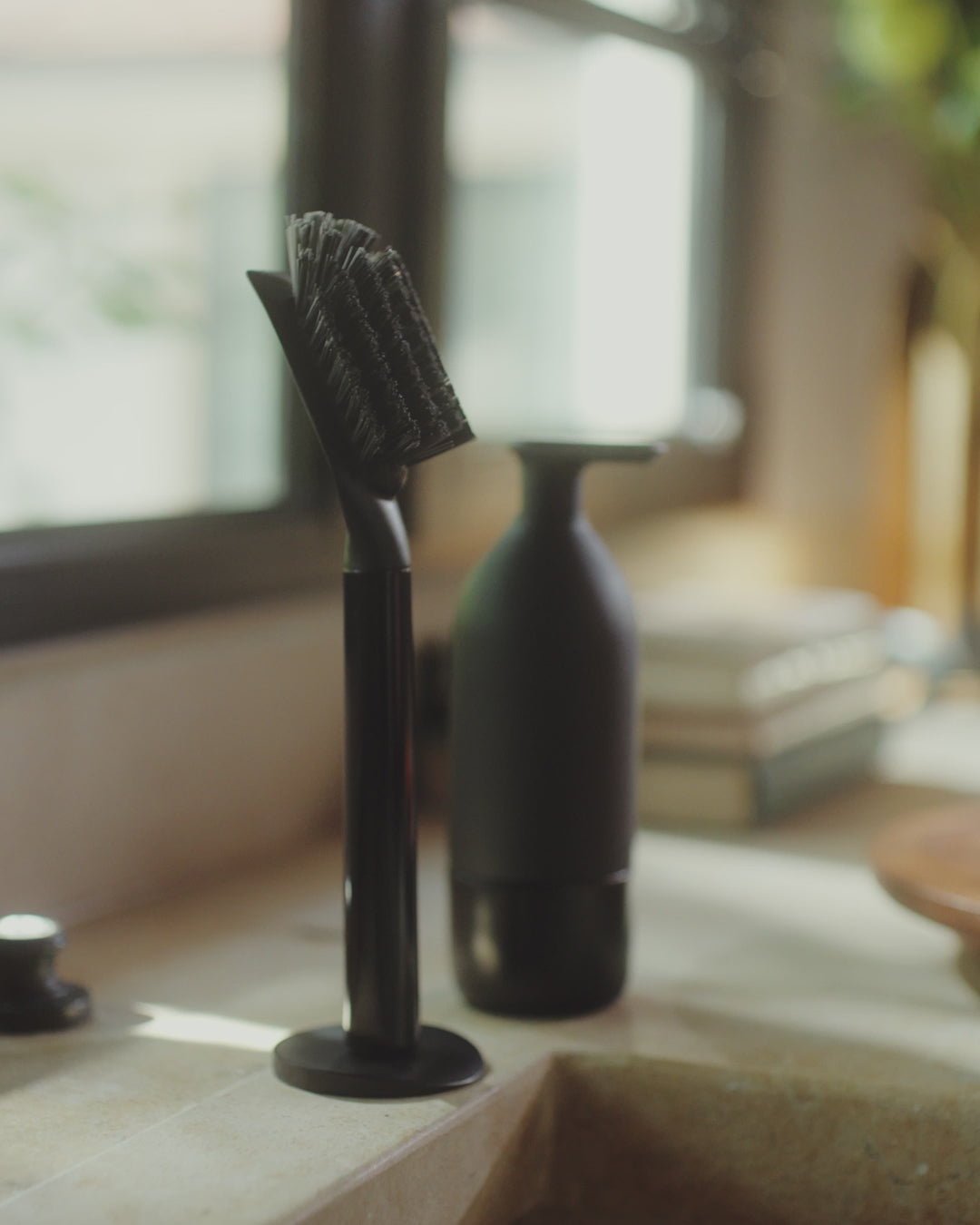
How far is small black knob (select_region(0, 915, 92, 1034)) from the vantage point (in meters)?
0.86

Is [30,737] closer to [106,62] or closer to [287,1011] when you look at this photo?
[287,1011]

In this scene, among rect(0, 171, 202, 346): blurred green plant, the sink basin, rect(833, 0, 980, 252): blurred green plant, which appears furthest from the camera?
rect(833, 0, 980, 252): blurred green plant

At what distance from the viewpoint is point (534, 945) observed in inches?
35.0

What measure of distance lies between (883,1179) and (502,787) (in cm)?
28

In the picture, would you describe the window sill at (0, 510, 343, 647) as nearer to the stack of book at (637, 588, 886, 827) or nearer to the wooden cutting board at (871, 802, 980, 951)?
the stack of book at (637, 588, 886, 827)

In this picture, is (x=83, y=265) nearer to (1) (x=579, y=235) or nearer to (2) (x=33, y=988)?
(2) (x=33, y=988)

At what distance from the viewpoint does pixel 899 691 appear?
2158mm

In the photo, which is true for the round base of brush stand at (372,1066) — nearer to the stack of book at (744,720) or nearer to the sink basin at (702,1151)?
the sink basin at (702,1151)

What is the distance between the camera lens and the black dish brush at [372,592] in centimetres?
74

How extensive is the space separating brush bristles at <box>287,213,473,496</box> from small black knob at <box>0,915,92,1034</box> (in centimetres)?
33

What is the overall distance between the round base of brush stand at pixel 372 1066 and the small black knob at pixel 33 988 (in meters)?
0.13

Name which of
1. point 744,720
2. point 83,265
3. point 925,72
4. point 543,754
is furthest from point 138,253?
point 925,72

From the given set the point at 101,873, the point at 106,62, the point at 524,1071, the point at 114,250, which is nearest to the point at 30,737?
the point at 101,873

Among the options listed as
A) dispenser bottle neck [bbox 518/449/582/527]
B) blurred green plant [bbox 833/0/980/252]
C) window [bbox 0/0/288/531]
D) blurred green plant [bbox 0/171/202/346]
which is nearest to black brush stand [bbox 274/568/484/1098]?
dispenser bottle neck [bbox 518/449/582/527]
